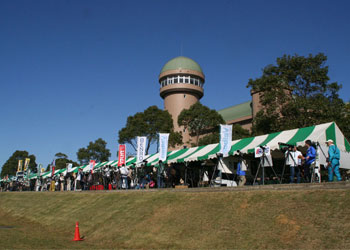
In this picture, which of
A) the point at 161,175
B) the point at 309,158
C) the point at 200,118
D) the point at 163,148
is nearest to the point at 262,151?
the point at 309,158

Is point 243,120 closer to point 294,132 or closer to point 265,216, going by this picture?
point 294,132

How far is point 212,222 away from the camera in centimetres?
998

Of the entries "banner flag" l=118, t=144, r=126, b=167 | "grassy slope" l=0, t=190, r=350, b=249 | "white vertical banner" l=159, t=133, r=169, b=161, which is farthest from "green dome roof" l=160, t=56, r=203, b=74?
"grassy slope" l=0, t=190, r=350, b=249

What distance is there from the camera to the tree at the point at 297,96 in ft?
82.1

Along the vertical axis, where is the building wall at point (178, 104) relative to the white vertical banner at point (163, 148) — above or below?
above

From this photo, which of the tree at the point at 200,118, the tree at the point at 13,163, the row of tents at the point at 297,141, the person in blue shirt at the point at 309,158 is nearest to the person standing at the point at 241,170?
the row of tents at the point at 297,141

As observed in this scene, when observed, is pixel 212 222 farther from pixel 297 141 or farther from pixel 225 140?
pixel 225 140

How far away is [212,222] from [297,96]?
2037 centimetres

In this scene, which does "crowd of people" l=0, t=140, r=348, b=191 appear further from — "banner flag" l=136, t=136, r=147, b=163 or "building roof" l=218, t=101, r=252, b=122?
"building roof" l=218, t=101, r=252, b=122

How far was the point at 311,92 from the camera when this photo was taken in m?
27.6

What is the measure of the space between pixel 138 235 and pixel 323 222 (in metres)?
5.62

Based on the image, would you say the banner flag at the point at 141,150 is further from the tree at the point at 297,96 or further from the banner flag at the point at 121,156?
the tree at the point at 297,96

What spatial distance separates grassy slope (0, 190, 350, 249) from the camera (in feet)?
25.9

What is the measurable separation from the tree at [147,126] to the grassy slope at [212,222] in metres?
26.4
